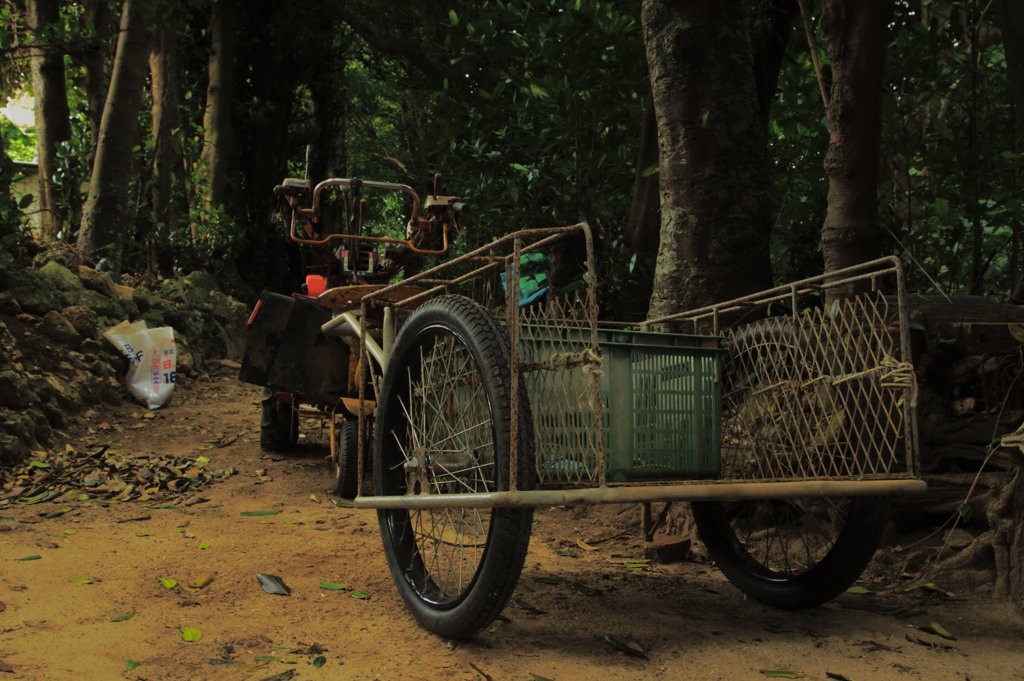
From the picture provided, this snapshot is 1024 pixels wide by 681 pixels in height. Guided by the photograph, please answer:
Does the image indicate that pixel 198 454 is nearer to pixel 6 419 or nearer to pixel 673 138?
pixel 6 419

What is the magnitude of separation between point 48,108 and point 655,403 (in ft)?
32.0

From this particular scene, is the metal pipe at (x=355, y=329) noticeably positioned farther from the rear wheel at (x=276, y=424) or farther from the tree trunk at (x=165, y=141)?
the tree trunk at (x=165, y=141)

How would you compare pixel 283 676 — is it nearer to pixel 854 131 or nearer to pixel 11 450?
pixel 11 450

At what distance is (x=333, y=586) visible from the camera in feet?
10.9

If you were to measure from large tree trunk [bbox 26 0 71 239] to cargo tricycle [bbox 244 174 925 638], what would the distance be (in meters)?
8.11

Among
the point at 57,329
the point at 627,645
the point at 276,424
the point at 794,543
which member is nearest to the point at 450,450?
the point at 627,645

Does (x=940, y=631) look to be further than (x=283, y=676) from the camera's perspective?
Yes

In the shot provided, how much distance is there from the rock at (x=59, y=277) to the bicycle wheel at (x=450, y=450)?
5.01m

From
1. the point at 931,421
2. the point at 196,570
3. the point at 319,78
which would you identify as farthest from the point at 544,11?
the point at 319,78

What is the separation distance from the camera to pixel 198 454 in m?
6.09

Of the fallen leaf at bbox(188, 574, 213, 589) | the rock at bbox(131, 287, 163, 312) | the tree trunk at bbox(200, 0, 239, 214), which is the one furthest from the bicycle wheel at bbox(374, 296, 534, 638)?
the tree trunk at bbox(200, 0, 239, 214)

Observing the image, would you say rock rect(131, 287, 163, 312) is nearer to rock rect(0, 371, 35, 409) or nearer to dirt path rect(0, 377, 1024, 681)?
rock rect(0, 371, 35, 409)

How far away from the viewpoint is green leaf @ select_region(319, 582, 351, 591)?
10.8ft

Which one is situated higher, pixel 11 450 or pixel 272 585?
pixel 11 450
